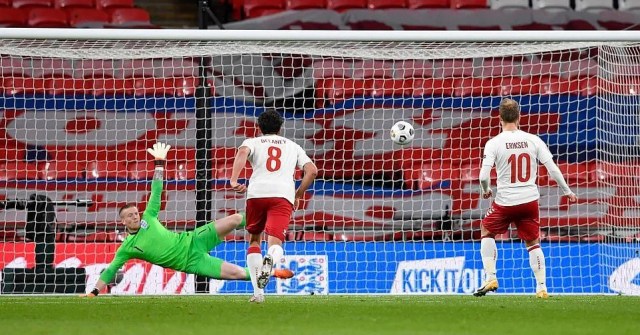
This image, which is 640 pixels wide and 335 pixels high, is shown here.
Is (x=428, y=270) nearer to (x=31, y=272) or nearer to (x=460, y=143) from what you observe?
(x=460, y=143)

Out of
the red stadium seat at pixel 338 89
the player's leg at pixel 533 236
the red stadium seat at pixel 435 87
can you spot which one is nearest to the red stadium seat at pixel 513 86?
the red stadium seat at pixel 435 87

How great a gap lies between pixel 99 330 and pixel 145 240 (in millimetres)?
3507

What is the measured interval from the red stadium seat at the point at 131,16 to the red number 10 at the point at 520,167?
281 inches

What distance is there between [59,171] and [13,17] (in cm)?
337

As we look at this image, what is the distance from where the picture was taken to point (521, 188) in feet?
31.2

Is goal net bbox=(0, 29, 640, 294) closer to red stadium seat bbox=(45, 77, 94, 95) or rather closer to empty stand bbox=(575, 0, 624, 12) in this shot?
red stadium seat bbox=(45, 77, 94, 95)

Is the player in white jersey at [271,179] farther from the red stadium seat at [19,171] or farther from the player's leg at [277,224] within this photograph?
the red stadium seat at [19,171]

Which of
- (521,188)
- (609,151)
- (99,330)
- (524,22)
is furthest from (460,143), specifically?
(99,330)

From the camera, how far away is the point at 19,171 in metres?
13.1

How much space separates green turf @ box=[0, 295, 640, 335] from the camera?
6.74m

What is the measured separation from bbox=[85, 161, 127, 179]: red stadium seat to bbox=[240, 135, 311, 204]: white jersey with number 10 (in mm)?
4269

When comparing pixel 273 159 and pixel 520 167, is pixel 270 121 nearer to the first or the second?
pixel 273 159

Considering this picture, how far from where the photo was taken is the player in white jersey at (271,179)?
9.10 meters

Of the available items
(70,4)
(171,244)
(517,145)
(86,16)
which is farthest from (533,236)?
(70,4)
